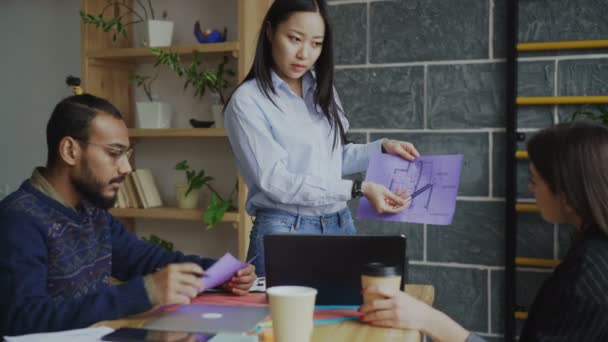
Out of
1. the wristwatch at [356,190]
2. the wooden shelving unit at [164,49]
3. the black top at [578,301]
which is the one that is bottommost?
the black top at [578,301]

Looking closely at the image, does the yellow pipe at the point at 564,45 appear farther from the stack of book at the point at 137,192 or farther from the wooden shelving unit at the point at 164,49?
the stack of book at the point at 137,192

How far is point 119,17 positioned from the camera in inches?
139

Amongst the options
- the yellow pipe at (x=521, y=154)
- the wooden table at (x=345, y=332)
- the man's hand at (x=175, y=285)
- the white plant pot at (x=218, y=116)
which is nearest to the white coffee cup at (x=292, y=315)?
the wooden table at (x=345, y=332)

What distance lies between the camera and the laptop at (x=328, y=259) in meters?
1.29

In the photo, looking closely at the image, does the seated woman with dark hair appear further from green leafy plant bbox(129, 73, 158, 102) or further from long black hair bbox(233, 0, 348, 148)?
green leafy plant bbox(129, 73, 158, 102)

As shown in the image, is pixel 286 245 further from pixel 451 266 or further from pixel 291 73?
pixel 451 266

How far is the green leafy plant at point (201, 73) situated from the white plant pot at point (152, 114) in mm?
187

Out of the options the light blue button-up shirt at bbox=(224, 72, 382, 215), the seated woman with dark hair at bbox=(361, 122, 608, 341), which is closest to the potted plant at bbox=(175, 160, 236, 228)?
the light blue button-up shirt at bbox=(224, 72, 382, 215)

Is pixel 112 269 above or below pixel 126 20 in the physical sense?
below

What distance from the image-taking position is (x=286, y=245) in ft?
4.33

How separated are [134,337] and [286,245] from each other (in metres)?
0.36

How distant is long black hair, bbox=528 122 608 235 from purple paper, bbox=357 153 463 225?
0.31 m

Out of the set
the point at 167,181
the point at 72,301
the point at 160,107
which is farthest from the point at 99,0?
the point at 72,301

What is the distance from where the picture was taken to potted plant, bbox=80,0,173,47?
341cm
